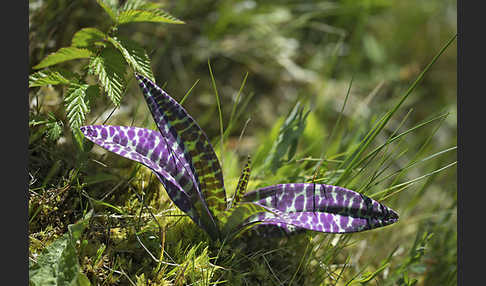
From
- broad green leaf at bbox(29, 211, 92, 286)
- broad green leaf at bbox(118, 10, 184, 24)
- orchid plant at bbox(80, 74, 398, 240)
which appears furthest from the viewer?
broad green leaf at bbox(118, 10, 184, 24)

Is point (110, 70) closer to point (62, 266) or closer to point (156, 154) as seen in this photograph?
point (156, 154)

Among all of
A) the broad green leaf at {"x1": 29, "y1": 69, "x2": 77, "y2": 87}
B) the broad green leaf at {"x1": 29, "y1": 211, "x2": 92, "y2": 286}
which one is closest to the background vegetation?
the broad green leaf at {"x1": 29, "y1": 211, "x2": 92, "y2": 286}

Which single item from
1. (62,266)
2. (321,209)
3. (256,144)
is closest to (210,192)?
(321,209)

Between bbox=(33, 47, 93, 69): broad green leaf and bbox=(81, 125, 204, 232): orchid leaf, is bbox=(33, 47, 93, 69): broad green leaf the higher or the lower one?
the higher one

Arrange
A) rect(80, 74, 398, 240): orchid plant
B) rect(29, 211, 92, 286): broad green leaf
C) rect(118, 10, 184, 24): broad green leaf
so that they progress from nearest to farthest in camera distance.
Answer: rect(29, 211, 92, 286): broad green leaf < rect(80, 74, 398, 240): orchid plant < rect(118, 10, 184, 24): broad green leaf

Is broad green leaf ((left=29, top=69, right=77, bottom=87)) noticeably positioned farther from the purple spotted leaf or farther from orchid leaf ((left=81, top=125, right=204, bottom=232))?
the purple spotted leaf

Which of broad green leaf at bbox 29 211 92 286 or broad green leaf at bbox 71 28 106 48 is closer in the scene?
broad green leaf at bbox 29 211 92 286
